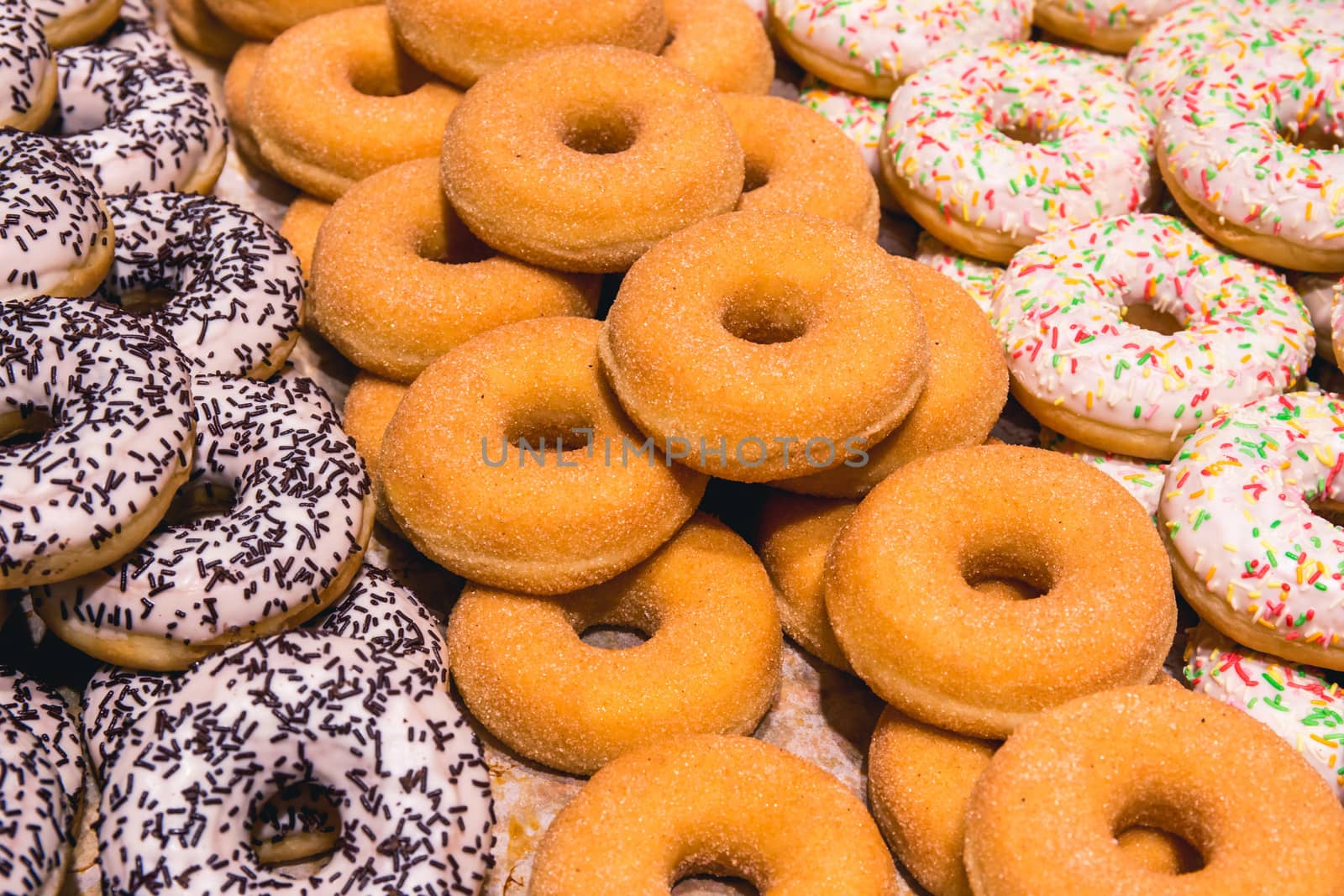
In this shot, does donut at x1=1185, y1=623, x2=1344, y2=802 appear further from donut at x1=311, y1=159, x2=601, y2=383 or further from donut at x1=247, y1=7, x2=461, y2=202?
donut at x1=247, y1=7, x2=461, y2=202

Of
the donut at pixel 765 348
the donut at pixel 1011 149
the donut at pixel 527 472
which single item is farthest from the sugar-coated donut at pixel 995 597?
the donut at pixel 1011 149

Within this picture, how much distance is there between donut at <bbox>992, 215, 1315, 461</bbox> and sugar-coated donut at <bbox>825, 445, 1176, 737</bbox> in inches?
14.6

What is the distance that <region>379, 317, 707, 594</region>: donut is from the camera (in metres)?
2.18

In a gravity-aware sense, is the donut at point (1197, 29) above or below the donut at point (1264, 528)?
above

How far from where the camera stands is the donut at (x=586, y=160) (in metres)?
2.39

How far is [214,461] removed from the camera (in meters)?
2.41

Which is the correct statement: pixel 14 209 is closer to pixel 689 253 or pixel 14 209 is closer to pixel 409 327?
pixel 409 327

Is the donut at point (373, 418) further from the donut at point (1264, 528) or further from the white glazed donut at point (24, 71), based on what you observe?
the donut at point (1264, 528)

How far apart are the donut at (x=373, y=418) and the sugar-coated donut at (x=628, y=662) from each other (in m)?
0.33

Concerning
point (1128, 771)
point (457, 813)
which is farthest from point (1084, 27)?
point (457, 813)

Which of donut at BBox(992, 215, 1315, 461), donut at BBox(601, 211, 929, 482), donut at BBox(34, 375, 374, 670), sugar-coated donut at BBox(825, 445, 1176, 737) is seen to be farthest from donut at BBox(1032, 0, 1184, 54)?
donut at BBox(34, 375, 374, 670)

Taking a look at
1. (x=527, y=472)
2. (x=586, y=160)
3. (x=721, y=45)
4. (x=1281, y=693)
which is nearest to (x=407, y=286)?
(x=586, y=160)

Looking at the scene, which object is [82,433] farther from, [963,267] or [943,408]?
[963,267]

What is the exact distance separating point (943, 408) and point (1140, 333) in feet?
1.94
